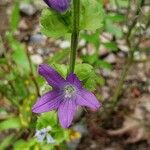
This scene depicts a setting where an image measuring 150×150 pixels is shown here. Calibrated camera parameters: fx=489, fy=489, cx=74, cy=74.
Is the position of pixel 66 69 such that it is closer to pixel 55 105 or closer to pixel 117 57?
pixel 55 105

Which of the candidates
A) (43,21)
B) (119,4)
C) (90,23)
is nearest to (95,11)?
(90,23)

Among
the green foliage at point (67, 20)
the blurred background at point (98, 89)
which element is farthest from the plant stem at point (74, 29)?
the blurred background at point (98, 89)

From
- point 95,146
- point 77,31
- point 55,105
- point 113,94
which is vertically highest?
point 77,31

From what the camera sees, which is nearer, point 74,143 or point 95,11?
point 95,11

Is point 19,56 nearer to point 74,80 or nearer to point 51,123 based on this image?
point 51,123

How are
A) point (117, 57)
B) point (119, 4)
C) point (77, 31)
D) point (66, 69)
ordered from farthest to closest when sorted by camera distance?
1. point (117, 57)
2. point (119, 4)
3. point (66, 69)
4. point (77, 31)

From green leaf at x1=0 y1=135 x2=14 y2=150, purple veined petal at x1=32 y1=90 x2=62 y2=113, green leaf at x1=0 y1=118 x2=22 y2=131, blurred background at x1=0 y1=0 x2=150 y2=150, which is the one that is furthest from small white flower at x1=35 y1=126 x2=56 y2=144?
green leaf at x1=0 y1=135 x2=14 y2=150

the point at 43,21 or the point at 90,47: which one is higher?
the point at 43,21

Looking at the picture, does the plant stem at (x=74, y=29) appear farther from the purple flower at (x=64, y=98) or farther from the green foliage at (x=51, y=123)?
the green foliage at (x=51, y=123)
